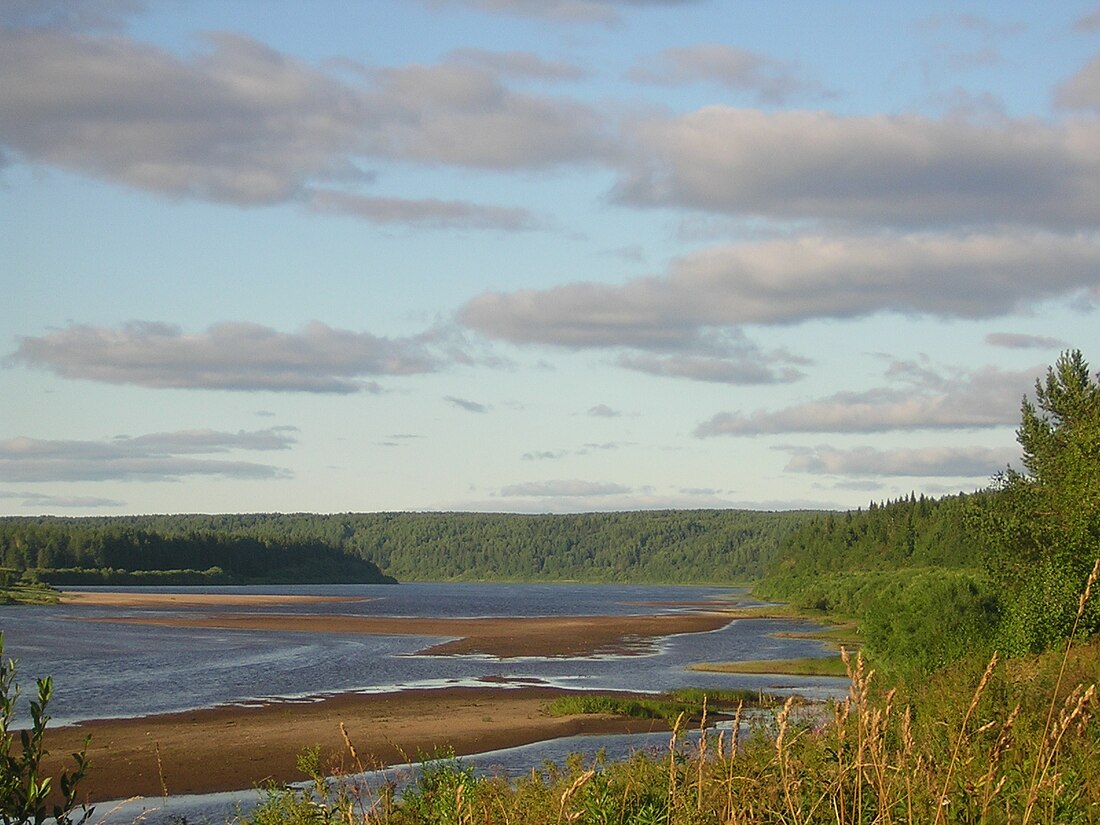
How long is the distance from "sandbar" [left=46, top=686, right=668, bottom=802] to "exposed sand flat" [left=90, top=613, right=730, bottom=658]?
25.5 m

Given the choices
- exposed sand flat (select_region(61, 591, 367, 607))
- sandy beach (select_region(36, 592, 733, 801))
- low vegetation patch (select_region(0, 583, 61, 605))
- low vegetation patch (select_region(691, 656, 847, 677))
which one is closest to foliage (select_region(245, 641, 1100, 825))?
sandy beach (select_region(36, 592, 733, 801))

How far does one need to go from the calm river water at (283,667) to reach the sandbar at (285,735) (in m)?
1.93

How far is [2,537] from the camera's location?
18038 cm

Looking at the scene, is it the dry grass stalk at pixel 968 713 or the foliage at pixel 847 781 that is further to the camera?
the foliage at pixel 847 781

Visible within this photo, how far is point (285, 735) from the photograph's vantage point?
3625 cm

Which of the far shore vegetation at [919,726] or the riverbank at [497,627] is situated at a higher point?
the far shore vegetation at [919,726]

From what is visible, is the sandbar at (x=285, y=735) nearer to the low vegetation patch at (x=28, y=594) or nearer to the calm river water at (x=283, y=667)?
the calm river water at (x=283, y=667)

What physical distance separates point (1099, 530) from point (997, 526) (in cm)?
698

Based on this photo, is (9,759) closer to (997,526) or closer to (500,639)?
(997,526)

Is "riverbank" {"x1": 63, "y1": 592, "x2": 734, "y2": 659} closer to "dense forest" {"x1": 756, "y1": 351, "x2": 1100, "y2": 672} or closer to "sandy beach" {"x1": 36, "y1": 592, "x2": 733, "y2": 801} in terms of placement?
"sandy beach" {"x1": 36, "y1": 592, "x2": 733, "y2": 801}

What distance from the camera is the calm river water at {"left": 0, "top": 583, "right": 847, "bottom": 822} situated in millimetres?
44219

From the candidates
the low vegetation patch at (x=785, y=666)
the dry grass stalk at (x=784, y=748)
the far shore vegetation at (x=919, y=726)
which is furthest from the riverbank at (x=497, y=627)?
the dry grass stalk at (x=784, y=748)

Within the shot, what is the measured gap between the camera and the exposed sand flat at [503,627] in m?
75.4

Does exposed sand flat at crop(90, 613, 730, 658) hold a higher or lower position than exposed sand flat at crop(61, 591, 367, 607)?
higher
